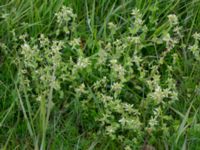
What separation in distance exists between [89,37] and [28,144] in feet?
2.44

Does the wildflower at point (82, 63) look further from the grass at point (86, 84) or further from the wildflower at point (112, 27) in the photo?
the wildflower at point (112, 27)

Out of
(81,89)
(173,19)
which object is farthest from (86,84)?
(173,19)

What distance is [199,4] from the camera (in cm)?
342

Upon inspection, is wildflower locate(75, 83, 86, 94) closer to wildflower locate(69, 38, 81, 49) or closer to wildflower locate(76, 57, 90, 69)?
wildflower locate(76, 57, 90, 69)

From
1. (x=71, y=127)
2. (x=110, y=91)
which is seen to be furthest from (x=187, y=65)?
(x=71, y=127)

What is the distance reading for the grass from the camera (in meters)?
2.97

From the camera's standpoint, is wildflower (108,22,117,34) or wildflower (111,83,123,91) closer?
wildflower (111,83,123,91)

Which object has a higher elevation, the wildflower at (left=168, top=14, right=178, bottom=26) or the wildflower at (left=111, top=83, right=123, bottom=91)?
the wildflower at (left=168, top=14, right=178, bottom=26)

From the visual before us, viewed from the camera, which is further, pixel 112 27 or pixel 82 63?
pixel 112 27

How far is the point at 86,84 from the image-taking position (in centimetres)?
316

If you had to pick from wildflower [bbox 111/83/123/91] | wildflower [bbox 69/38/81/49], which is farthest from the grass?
wildflower [bbox 111/83/123/91]

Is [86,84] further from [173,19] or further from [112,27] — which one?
[173,19]

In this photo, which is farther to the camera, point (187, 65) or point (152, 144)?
point (187, 65)

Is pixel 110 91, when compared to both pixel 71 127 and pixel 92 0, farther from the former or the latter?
pixel 92 0
